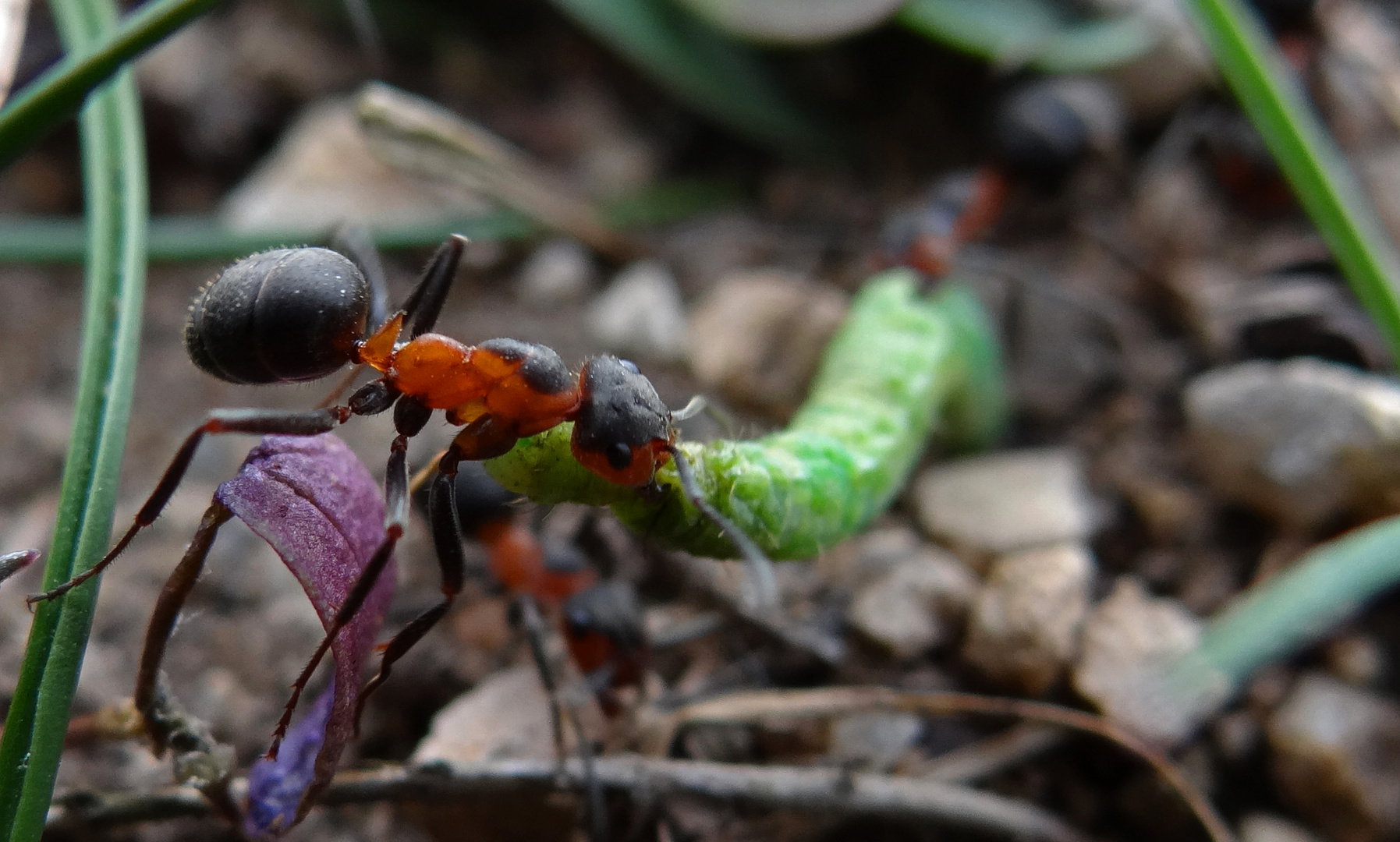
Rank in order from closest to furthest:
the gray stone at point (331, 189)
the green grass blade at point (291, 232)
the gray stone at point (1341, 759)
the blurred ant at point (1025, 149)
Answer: the gray stone at point (1341, 759), the green grass blade at point (291, 232), the gray stone at point (331, 189), the blurred ant at point (1025, 149)

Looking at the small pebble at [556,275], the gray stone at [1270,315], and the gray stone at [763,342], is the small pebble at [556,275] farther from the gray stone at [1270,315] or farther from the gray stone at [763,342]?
the gray stone at [1270,315]

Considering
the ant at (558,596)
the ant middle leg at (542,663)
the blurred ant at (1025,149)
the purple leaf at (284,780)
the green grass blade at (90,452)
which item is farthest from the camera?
the blurred ant at (1025,149)

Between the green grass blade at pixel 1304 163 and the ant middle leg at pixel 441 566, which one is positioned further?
the green grass blade at pixel 1304 163

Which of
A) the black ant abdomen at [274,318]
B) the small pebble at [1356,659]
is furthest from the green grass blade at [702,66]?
Result: the small pebble at [1356,659]

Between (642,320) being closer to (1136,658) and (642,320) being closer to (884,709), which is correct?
(884,709)

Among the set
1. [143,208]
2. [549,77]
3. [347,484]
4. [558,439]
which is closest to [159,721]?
[347,484]

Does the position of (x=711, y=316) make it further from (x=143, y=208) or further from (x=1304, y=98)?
(x=1304, y=98)
